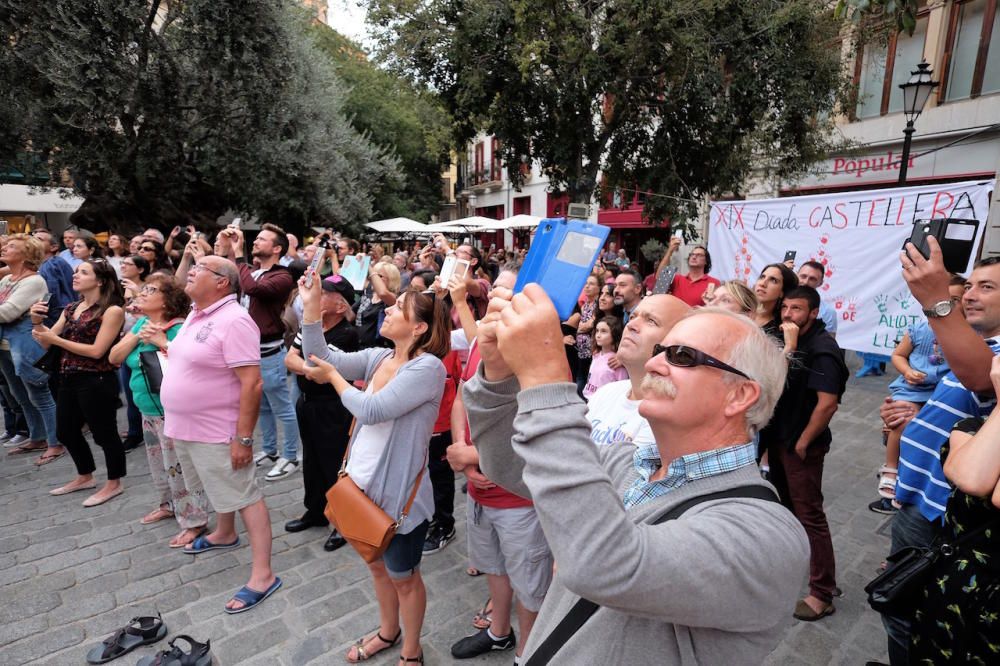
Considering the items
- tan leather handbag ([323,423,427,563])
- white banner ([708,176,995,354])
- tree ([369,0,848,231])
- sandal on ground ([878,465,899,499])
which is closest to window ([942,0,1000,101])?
tree ([369,0,848,231])

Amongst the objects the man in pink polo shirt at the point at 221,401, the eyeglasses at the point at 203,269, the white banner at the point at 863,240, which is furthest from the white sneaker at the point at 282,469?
the white banner at the point at 863,240

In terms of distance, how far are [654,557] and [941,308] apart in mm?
1866

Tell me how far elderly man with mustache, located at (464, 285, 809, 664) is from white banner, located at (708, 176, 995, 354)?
18.3ft

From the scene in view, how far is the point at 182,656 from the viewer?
2.69 m

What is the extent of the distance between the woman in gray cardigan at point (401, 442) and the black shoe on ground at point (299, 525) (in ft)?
4.89

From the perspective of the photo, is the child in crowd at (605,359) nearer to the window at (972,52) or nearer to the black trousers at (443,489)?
the black trousers at (443,489)

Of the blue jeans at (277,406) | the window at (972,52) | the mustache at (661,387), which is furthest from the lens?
the window at (972,52)

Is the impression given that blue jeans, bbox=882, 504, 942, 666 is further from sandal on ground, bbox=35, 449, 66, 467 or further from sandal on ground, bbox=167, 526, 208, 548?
sandal on ground, bbox=35, 449, 66, 467

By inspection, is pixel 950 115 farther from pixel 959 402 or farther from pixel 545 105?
pixel 959 402

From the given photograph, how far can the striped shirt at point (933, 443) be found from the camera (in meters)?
2.14

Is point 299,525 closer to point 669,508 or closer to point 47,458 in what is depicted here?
point 47,458

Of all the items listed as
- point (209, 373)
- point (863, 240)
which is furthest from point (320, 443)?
point (863, 240)

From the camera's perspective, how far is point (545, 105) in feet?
32.2

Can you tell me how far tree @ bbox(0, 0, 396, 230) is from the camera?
10.4 metres
